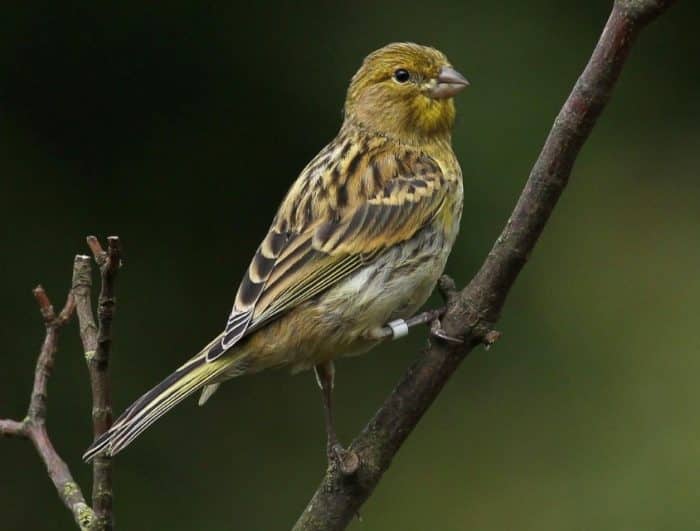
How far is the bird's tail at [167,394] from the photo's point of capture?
3.41 metres

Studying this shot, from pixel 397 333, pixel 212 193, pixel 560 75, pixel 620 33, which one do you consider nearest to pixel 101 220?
pixel 212 193

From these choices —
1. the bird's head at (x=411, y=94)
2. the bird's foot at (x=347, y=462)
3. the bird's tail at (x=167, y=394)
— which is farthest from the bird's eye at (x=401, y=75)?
the bird's foot at (x=347, y=462)

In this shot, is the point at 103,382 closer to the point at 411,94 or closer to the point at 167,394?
the point at 167,394

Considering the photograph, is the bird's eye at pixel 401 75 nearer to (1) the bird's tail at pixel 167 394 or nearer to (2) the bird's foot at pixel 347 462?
(1) the bird's tail at pixel 167 394

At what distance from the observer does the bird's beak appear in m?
4.58

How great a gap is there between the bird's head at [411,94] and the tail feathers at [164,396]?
1123mm

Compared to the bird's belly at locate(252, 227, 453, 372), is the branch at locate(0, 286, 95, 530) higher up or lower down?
higher up

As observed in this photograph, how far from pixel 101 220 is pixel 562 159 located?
3.68 m

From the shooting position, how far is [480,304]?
11.3 feet

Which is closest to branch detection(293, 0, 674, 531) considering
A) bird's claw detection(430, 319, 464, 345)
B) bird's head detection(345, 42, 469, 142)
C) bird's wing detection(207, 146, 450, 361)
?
bird's claw detection(430, 319, 464, 345)

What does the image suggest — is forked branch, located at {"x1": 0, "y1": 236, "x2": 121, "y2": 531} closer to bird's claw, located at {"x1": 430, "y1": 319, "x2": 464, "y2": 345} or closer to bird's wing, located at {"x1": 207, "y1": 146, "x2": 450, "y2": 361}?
bird's wing, located at {"x1": 207, "y1": 146, "x2": 450, "y2": 361}

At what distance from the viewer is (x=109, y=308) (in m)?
3.13

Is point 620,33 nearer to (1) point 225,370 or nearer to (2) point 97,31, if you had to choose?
(1) point 225,370

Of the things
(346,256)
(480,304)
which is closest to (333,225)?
(346,256)
